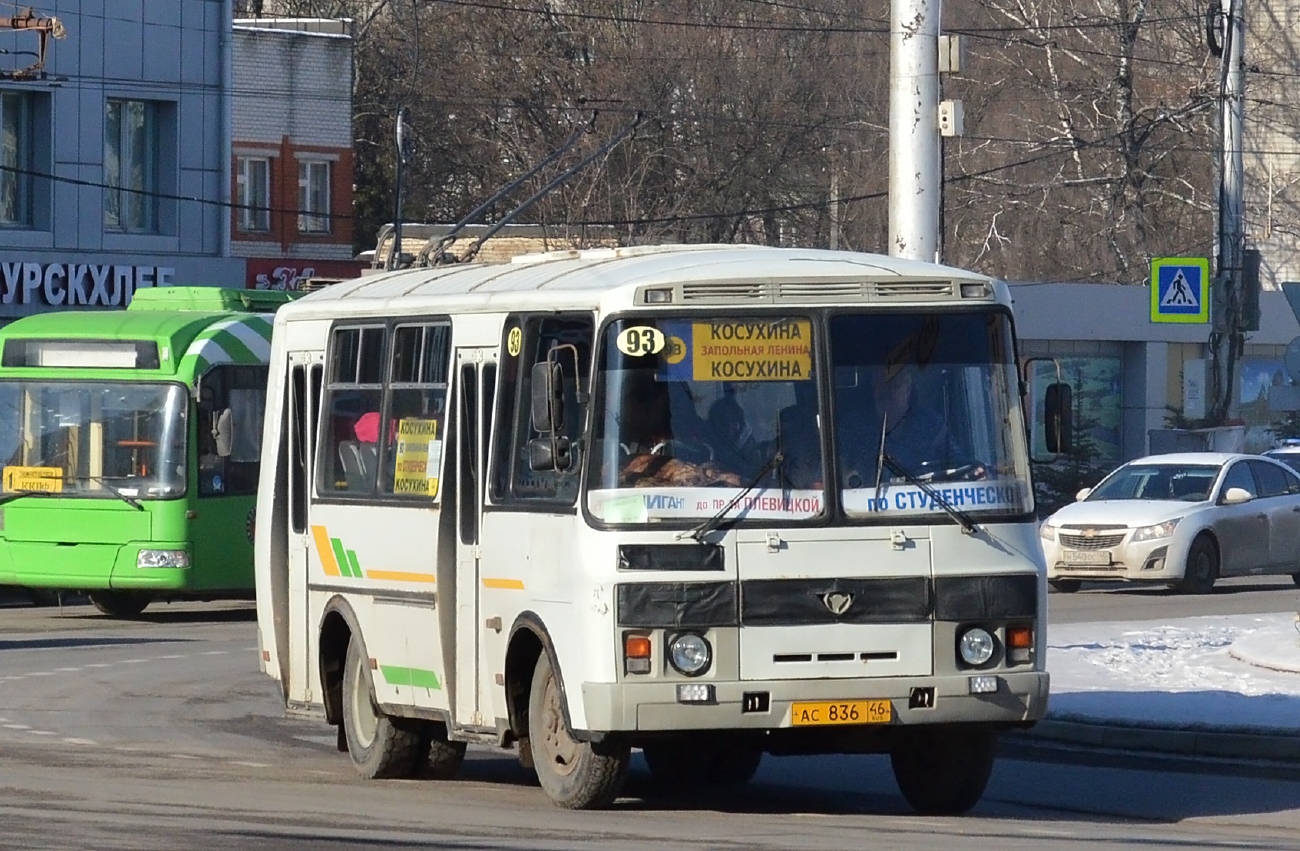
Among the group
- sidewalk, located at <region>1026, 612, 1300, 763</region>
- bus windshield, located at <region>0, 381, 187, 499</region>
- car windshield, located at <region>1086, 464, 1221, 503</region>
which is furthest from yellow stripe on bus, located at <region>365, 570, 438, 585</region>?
car windshield, located at <region>1086, 464, 1221, 503</region>

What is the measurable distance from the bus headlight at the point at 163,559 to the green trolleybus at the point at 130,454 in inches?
0.5

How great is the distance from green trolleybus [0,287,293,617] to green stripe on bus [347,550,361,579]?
458 inches

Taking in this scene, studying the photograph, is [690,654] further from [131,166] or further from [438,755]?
[131,166]

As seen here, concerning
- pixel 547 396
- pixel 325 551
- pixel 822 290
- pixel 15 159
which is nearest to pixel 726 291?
pixel 822 290

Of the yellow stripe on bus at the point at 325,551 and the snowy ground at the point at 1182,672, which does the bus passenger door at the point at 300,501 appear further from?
the snowy ground at the point at 1182,672

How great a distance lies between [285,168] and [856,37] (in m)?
21.7

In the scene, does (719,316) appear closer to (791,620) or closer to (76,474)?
(791,620)

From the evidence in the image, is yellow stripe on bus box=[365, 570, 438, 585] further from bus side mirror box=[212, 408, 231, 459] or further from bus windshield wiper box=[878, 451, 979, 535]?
bus side mirror box=[212, 408, 231, 459]

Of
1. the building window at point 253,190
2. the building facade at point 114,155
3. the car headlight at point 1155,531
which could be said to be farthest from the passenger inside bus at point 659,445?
the building window at point 253,190

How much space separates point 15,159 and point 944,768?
101 ft

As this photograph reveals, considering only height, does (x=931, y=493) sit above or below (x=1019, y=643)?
above

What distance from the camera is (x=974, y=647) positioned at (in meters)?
10.6

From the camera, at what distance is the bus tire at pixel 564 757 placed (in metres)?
10.7

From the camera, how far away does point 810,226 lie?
219 ft
